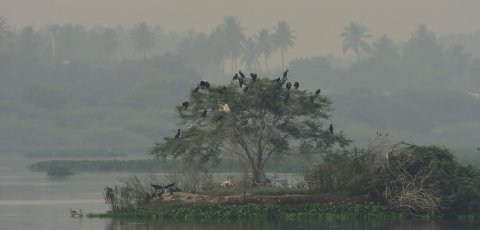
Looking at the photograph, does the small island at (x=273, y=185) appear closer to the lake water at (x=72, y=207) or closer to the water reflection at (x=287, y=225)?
the water reflection at (x=287, y=225)

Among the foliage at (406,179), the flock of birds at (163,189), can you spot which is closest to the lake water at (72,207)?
the foliage at (406,179)

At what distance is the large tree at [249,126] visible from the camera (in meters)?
60.1

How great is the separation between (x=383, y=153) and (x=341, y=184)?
2.19 metres

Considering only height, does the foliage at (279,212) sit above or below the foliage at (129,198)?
below

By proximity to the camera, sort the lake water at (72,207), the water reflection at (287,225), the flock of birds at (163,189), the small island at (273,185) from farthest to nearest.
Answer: the flock of birds at (163,189) < the small island at (273,185) < the lake water at (72,207) < the water reflection at (287,225)

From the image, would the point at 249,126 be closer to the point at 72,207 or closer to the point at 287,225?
the point at 287,225

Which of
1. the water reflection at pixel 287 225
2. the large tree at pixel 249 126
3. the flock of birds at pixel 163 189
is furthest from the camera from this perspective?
the large tree at pixel 249 126

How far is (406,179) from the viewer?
54188 millimetres

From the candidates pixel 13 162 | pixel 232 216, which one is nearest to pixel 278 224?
pixel 232 216

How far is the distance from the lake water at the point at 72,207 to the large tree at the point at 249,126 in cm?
607

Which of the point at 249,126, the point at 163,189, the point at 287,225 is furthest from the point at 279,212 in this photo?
the point at 249,126

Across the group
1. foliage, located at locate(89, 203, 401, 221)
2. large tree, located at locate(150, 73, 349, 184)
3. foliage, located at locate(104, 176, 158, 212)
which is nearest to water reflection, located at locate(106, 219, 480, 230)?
foliage, located at locate(89, 203, 401, 221)

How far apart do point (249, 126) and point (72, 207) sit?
11665mm

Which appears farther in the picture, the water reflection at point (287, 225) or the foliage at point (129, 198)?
the foliage at point (129, 198)
